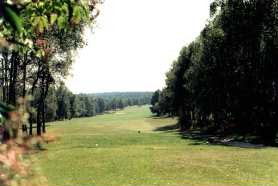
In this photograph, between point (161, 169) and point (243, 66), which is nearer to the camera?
point (161, 169)

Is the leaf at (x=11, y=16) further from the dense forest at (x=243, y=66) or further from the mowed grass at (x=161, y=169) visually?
the dense forest at (x=243, y=66)

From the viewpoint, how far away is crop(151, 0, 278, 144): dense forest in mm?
50500

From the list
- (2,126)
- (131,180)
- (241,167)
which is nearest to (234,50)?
(241,167)

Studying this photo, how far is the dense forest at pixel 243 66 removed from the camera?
50500mm

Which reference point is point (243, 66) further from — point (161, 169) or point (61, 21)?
point (61, 21)

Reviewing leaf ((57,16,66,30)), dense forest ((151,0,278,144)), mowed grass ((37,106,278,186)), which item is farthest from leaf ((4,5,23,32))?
dense forest ((151,0,278,144))

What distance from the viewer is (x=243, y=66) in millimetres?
57562

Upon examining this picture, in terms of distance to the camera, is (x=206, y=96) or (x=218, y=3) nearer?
(x=218, y=3)

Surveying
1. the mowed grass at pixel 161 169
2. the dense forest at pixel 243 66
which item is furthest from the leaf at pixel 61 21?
the dense forest at pixel 243 66

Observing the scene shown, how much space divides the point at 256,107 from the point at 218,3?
1435 cm

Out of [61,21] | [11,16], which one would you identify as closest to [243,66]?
[61,21]

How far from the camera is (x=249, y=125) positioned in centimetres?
6888

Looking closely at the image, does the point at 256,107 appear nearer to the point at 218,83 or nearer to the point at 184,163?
the point at 218,83

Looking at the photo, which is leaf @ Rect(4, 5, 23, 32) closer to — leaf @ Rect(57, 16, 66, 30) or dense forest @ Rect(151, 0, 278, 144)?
leaf @ Rect(57, 16, 66, 30)
